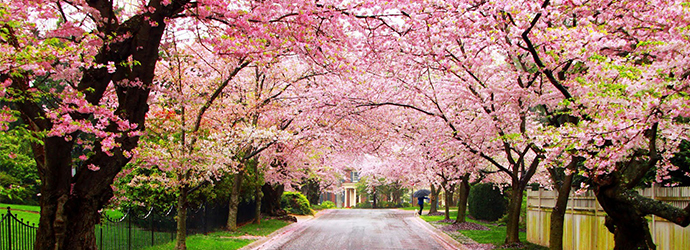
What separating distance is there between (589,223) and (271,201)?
2382cm

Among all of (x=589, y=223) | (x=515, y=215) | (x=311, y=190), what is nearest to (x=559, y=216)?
(x=589, y=223)

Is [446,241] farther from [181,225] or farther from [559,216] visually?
[181,225]

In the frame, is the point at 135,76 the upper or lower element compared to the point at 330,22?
lower

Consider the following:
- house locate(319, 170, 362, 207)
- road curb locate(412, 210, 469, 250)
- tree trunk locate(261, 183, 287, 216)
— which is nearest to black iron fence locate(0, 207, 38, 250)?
road curb locate(412, 210, 469, 250)

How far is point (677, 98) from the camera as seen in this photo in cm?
637

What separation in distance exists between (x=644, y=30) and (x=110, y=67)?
8.92 m

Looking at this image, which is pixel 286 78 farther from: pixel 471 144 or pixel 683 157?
pixel 683 157

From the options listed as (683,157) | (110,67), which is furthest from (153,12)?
(683,157)

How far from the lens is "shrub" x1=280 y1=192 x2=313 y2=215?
39.8 metres

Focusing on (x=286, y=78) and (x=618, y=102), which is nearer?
(x=618, y=102)

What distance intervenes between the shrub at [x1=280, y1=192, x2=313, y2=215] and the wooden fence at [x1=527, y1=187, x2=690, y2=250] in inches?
993

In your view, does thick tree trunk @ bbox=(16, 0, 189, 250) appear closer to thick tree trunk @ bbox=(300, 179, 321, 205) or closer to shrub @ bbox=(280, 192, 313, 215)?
shrub @ bbox=(280, 192, 313, 215)

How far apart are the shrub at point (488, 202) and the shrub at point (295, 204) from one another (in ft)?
49.2

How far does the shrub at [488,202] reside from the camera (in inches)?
1115
